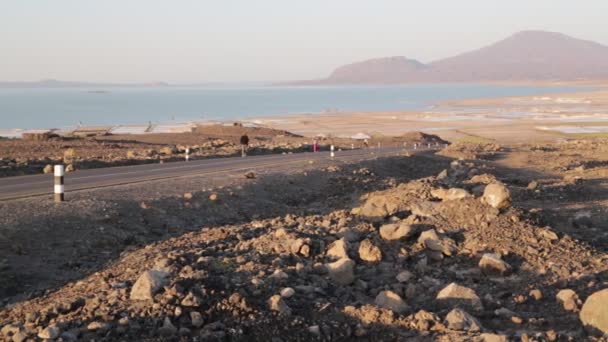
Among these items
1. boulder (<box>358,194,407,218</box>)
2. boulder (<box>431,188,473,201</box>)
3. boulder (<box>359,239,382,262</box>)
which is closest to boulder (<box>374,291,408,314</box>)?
boulder (<box>359,239,382,262</box>)

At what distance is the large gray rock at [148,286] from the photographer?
7386 millimetres

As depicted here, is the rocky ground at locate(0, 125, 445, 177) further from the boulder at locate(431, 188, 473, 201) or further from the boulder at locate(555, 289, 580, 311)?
the boulder at locate(555, 289, 580, 311)

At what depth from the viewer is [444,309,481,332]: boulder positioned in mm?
7320

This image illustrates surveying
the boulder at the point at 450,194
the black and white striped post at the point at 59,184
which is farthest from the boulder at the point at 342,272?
the black and white striped post at the point at 59,184

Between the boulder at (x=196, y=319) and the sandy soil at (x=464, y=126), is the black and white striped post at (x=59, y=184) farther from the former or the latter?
the sandy soil at (x=464, y=126)

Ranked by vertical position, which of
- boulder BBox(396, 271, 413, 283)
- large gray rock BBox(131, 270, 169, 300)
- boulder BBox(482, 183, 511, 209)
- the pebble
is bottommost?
boulder BBox(396, 271, 413, 283)

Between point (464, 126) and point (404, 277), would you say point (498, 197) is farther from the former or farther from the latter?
point (464, 126)

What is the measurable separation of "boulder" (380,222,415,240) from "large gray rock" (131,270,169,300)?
440 centimetres

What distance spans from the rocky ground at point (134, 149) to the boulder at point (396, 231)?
14914mm

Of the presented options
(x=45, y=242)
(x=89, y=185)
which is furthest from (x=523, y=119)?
(x=45, y=242)

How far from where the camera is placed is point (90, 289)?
8.33m

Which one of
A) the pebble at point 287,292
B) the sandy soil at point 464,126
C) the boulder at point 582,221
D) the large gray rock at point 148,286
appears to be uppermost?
the large gray rock at point 148,286

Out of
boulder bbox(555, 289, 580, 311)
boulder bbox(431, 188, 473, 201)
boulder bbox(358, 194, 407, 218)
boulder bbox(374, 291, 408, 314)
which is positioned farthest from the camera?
boulder bbox(431, 188, 473, 201)

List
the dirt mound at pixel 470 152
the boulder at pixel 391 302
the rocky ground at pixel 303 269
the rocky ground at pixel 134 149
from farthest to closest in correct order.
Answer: the dirt mound at pixel 470 152, the rocky ground at pixel 134 149, the boulder at pixel 391 302, the rocky ground at pixel 303 269
